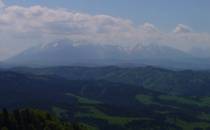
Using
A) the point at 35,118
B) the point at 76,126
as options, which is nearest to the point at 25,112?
the point at 35,118

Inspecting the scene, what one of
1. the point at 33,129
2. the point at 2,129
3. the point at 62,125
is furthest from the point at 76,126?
the point at 2,129

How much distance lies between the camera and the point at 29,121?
14425cm

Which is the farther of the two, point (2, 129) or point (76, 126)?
point (76, 126)

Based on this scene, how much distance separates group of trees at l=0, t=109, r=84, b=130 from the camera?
138625 millimetres

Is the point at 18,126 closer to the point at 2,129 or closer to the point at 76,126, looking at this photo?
the point at 2,129

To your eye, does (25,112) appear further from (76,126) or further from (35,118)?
(76,126)

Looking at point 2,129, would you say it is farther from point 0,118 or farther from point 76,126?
point 76,126

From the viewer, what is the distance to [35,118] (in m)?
146

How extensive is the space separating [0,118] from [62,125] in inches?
732

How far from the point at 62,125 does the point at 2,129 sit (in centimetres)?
2097

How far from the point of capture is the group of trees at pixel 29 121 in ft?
455

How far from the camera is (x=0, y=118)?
456 feet

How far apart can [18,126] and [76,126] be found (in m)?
18.8

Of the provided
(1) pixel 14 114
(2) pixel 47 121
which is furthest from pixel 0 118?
(2) pixel 47 121
